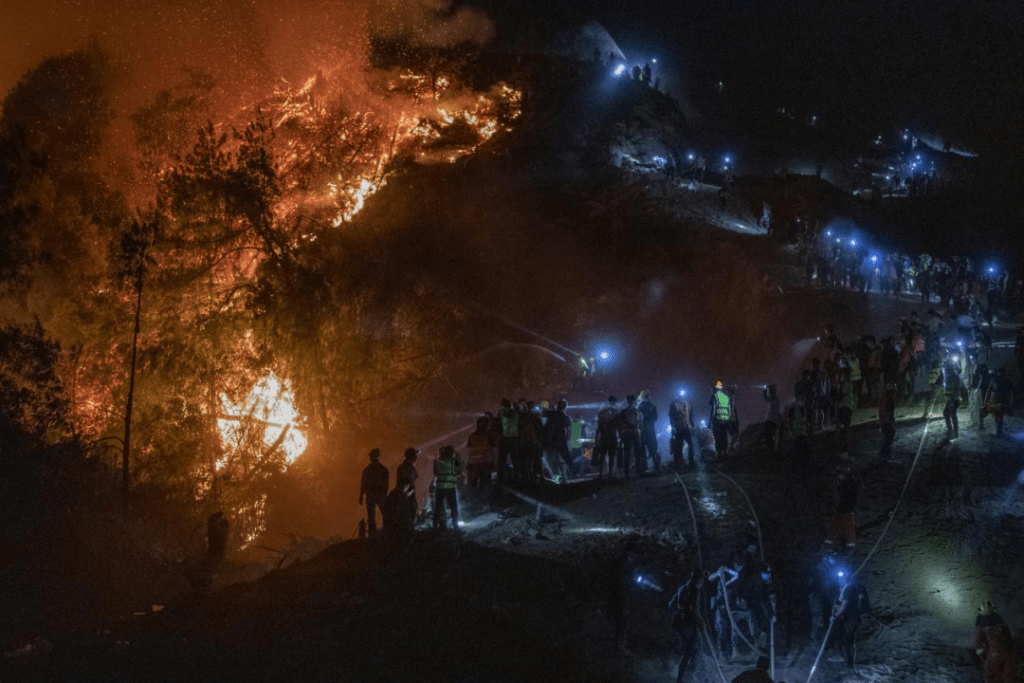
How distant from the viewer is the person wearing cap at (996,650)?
8.73 meters

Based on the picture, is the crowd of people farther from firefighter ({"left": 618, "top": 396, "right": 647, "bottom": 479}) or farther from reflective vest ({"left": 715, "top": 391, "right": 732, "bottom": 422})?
firefighter ({"left": 618, "top": 396, "right": 647, "bottom": 479})

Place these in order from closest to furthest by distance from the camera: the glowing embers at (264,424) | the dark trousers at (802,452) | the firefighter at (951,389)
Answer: the dark trousers at (802,452) < the firefighter at (951,389) < the glowing embers at (264,424)

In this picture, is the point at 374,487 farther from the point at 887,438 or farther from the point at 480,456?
the point at 887,438

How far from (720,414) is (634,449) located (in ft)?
6.37

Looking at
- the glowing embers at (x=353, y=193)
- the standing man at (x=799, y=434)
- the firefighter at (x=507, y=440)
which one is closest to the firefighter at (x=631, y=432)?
the firefighter at (x=507, y=440)

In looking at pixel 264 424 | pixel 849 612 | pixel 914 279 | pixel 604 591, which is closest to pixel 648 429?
pixel 604 591

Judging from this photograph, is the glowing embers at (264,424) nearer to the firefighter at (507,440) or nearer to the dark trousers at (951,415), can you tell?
the firefighter at (507,440)

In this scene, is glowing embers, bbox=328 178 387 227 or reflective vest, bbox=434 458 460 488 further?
glowing embers, bbox=328 178 387 227

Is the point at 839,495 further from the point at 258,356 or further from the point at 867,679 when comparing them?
the point at 258,356

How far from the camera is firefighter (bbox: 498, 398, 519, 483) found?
15234 millimetres

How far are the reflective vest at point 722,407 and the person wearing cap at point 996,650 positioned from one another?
7137 millimetres

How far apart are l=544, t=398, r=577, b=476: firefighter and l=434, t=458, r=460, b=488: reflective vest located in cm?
298

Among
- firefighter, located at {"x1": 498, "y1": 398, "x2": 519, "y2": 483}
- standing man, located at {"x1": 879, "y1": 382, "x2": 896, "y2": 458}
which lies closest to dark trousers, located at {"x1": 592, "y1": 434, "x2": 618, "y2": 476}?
firefighter, located at {"x1": 498, "y1": 398, "x2": 519, "y2": 483}

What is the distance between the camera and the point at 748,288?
91.5ft
